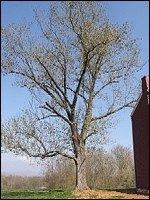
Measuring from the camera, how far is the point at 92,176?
51938 millimetres

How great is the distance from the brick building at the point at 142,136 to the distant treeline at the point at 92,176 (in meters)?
22.6

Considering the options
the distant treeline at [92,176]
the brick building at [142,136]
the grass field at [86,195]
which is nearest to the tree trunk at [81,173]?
the grass field at [86,195]

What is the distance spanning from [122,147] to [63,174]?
19.1m

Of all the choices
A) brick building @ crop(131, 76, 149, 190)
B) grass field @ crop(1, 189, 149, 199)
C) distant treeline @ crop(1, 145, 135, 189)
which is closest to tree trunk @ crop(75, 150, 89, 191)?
grass field @ crop(1, 189, 149, 199)

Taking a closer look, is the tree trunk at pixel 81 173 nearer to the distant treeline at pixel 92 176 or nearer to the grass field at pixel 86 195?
the grass field at pixel 86 195

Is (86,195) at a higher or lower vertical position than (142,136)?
lower

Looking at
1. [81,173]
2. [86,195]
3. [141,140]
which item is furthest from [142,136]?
[81,173]

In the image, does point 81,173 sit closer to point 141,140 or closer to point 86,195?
point 86,195

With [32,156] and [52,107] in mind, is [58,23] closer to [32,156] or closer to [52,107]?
[52,107]

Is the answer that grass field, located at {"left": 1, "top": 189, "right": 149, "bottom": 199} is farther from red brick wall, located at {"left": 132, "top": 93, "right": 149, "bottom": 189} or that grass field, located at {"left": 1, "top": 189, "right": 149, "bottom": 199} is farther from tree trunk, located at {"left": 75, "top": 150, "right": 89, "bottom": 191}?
tree trunk, located at {"left": 75, "top": 150, "right": 89, "bottom": 191}

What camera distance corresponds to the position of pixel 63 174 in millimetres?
47750

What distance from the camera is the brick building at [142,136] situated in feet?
69.4

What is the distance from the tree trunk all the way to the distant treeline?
20.4 metres

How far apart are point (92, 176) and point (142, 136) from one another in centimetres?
3148
